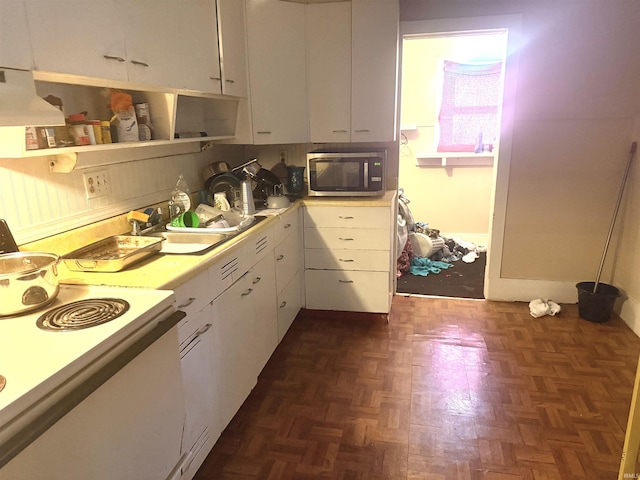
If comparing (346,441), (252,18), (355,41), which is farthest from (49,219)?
(355,41)

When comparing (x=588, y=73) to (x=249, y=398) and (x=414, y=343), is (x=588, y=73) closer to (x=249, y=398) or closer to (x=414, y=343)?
(x=414, y=343)

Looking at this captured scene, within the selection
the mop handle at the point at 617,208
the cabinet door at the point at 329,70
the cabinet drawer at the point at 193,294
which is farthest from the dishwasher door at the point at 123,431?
A: the mop handle at the point at 617,208

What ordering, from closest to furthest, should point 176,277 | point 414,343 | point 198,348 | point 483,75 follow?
point 176,277, point 198,348, point 414,343, point 483,75

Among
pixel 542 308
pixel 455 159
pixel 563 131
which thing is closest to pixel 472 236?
pixel 455 159

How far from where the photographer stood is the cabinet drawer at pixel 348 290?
3.12 meters

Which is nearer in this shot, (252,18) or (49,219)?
(49,219)

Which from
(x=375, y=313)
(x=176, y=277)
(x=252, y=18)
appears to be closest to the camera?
(x=176, y=277)

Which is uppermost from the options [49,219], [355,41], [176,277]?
[355,41]

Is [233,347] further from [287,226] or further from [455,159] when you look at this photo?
[455,159]

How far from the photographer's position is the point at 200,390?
1.75 metres

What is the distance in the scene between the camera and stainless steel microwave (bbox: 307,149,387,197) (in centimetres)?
302

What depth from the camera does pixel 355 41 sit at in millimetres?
2920

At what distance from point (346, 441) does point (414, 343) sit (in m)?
1.05

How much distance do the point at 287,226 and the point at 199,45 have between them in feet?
3.75
